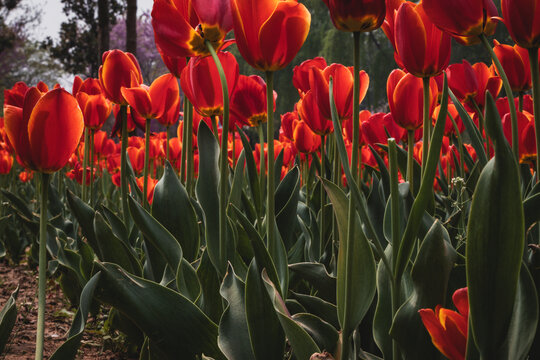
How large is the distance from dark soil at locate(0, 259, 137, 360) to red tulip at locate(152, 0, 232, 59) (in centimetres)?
61

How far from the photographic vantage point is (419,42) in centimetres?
79

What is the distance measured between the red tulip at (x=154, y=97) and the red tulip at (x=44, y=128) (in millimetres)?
616

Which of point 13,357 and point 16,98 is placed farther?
point 16,98

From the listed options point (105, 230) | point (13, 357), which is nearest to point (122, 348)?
point (13, 357)

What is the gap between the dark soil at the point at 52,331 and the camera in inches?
51.2

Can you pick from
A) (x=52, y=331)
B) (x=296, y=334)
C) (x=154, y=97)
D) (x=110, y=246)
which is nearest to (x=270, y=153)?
(x=296, y=334)

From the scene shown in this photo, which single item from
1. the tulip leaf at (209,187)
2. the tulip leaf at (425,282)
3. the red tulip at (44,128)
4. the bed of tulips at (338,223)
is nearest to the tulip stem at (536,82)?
the bed of tulips at (338,223)

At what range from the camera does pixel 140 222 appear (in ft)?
3.21

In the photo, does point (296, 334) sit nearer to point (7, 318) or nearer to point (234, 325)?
point (234, 325)

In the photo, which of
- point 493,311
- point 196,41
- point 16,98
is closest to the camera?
point 493,311

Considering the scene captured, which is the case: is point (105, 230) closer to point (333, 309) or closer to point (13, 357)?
point (13, 357)

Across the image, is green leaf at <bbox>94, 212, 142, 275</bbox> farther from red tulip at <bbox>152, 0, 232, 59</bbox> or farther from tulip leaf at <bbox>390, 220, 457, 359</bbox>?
tulip leaf at <bbox>390, 220, 457, 359</bbox>

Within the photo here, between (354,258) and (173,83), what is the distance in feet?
3.10

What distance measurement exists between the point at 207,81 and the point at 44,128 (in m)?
0.41
